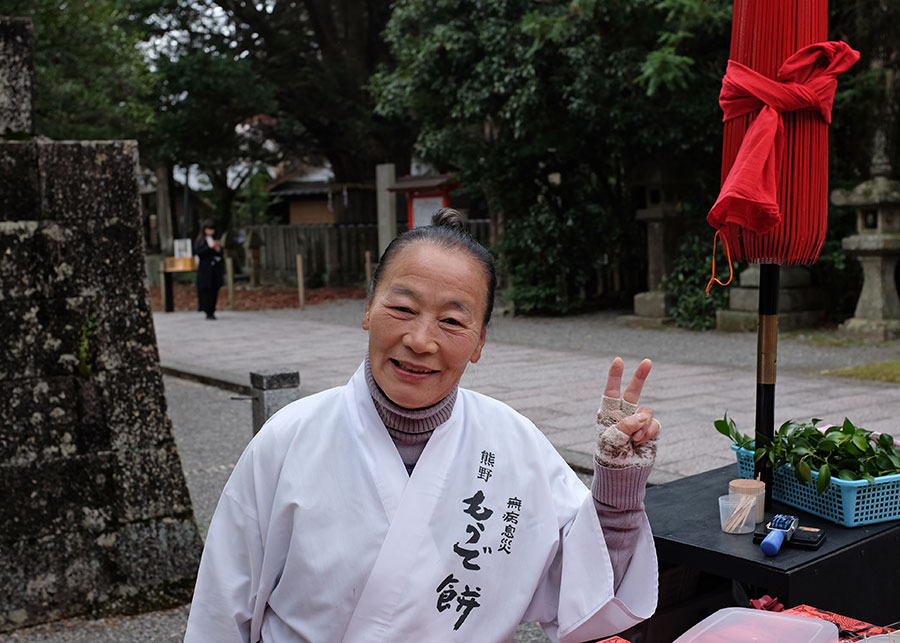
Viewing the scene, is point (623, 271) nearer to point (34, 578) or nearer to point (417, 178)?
point (417, 178)

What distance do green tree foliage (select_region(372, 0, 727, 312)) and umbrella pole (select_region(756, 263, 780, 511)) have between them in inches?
325

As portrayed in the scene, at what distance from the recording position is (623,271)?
51.9 ft

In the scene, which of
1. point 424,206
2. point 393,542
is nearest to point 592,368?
point 424,206

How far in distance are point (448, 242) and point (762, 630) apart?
1038 mm

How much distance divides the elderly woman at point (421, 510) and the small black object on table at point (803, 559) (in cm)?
63

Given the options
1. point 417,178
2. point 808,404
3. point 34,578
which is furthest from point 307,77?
point 34,578

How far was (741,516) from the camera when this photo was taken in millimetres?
2717

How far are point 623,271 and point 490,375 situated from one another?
7034 millimetres

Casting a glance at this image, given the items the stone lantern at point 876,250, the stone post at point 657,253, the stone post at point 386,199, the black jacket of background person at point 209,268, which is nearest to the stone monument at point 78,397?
the stone lantern at point 876,250

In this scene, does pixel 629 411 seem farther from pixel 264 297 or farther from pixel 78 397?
pixel 264 297

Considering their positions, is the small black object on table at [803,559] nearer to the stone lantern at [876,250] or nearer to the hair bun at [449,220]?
the hair bun at [449,220]

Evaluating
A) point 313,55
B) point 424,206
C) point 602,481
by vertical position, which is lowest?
point 602,481

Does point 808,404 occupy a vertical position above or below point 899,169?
below

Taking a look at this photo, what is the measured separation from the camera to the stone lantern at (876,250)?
10945 millimetres
